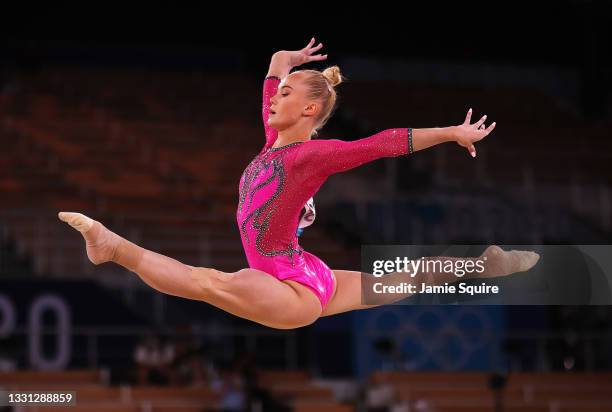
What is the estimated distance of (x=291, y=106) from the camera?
3959 millimetres

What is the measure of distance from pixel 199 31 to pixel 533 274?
1065cm

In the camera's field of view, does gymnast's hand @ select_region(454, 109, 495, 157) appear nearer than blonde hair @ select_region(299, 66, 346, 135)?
Yes

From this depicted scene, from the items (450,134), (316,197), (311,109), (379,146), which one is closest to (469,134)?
(450,134)

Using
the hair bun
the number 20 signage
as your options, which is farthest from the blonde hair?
the number 20 signage

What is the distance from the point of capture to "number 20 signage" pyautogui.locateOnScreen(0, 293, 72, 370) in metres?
8.24

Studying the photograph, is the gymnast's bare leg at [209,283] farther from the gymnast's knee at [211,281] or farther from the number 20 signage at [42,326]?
the number 20 signage at [42,326]

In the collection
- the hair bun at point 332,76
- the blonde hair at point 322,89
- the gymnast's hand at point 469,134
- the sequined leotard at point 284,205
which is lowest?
the sequined leotard at point 284,205

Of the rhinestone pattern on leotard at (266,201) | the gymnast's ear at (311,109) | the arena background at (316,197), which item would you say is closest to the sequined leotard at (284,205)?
the rhinestone pattern on leotard at (266,201)

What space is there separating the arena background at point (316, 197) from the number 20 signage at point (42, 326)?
16 mm

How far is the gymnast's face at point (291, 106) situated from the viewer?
13.0ft

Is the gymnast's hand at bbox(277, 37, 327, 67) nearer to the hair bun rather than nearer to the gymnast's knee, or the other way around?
the hair bun

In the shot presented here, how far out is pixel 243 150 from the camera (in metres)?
11.9

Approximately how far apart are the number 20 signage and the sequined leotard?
15.1 feet

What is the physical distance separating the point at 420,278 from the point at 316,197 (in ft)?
21.5
